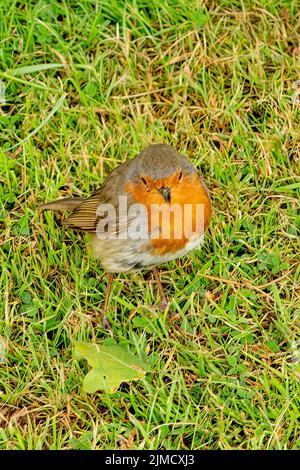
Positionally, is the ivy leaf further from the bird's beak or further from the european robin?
the bird's beak

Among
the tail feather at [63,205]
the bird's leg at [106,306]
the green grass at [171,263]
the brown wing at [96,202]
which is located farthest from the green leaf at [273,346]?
the tail feather at [63,205]

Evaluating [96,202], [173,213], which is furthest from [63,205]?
[173,213]

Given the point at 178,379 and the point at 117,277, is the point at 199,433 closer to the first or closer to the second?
the point at 178,379

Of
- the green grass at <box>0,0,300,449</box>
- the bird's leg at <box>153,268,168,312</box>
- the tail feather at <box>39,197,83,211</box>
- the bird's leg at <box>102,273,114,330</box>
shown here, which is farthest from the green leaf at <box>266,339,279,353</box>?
the tail feather at <box>39,197,83,211</box>

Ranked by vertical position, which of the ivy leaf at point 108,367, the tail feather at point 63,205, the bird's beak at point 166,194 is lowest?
the ivy leaf at point 108,367

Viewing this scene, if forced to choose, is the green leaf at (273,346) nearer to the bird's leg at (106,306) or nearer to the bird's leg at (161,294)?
the bird's leg at (161,294)

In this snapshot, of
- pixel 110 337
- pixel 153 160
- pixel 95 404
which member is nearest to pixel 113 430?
pixel 95 404
